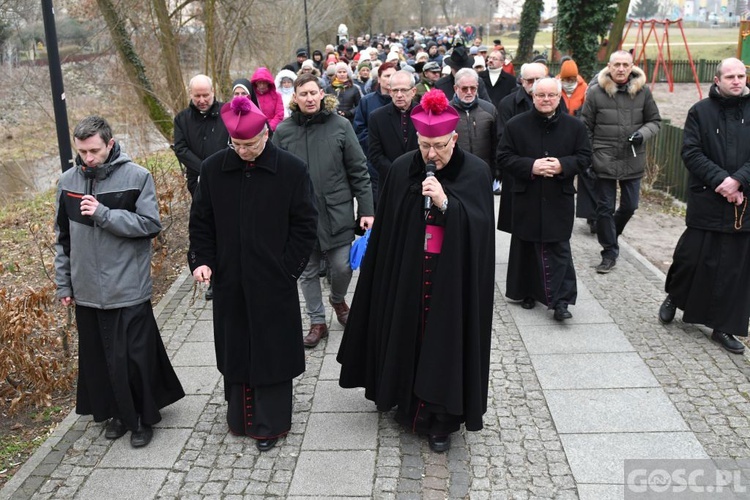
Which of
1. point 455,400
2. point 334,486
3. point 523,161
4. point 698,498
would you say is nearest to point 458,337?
point 455,400

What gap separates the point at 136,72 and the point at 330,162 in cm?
824

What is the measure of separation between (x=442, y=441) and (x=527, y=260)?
2.65 m

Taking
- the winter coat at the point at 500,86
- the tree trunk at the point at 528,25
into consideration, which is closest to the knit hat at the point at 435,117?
the winter coat at the point at 500,86

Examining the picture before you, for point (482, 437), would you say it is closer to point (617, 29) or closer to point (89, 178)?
point (89, 178)

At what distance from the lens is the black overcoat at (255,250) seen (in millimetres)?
4621

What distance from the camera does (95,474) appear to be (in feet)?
15.1

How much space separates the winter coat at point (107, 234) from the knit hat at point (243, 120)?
Result: 0.74 meters

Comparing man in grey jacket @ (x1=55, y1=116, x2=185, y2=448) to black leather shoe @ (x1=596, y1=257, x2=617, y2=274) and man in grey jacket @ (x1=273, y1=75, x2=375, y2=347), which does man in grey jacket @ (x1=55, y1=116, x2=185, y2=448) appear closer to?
man in grey jacket @ (x1=273, y1=75, x2=375, y2=347)

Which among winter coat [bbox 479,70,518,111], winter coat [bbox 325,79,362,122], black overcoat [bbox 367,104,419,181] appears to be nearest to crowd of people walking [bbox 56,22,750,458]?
black overcoat [bbox 367,104,419,181]

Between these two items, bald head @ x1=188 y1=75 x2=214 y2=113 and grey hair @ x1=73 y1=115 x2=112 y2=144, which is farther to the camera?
bald head @ x1=188 y1=75 x2=214 y2=113

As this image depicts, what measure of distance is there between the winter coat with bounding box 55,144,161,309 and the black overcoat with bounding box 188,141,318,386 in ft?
1.20

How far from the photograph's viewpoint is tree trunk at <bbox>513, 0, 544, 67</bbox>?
34844 mm

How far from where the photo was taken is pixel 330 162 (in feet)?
20.2

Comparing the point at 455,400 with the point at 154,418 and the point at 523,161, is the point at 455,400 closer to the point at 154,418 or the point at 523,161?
the point at 154,418
